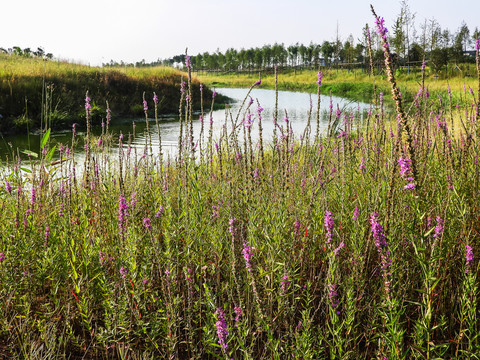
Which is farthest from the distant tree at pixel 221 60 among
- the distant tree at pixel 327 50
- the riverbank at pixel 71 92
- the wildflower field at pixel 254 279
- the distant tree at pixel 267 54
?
the wildflower field at pixel 254 279

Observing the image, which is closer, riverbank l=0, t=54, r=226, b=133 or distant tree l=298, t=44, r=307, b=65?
riverbank l=0, t=54, r=226, b=133

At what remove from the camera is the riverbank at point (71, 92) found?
15.4 meters

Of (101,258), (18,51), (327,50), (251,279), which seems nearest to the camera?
(251,279)

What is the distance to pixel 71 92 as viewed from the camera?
1875cm

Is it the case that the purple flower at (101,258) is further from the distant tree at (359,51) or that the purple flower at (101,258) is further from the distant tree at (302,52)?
the distant tree at (302,52)

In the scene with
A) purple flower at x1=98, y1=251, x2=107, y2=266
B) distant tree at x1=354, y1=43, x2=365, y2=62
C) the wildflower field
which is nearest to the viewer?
the wildflower field

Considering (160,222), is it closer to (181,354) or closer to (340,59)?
(181,354)

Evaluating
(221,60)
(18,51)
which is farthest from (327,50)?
(18,51)

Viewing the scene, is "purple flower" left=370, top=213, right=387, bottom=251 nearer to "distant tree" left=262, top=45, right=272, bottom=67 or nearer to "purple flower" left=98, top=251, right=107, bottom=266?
"purple flower" left=98, top=251, right=107, bottom=266

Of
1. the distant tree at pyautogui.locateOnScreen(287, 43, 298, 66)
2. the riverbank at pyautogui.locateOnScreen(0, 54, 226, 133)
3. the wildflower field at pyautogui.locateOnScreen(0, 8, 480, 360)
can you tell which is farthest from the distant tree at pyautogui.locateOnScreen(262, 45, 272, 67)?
the wildflower field at pyautogui.locateOnScreen(0, 8, 480, 360)

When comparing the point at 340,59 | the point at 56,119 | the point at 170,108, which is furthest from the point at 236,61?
the point at 56,119

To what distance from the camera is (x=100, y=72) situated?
23219 mm

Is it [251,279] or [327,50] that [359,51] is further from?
[251,279]

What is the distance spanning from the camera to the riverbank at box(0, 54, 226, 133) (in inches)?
605
